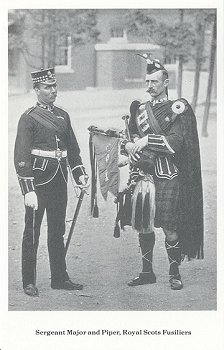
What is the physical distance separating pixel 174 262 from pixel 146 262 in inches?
6.5

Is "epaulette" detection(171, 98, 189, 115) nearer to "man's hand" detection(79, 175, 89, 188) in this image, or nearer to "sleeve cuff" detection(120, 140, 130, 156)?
"sleeve cuff" detection(120, 140, 130, 156)

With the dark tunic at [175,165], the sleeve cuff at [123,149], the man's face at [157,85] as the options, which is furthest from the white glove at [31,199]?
the man's face at [157,85]

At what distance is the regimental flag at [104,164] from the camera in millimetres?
4062

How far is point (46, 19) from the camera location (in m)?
4.16

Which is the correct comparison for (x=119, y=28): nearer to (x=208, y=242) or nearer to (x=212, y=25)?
(x=212, y=25)

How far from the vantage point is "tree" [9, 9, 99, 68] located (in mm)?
4152

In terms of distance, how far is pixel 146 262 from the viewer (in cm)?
407

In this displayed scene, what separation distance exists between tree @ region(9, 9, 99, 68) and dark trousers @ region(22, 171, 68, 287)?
2.60ft

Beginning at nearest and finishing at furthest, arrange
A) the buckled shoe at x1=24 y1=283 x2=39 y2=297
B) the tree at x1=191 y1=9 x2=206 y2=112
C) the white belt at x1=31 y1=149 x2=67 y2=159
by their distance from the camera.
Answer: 1. the white belt at x1=31 y1=149 x2=67 y2=159
2. the buckled shoe at x1=24 y1=283 x2=39 y2=297
3. the tree at x1=191 y1=9 x2=206 y2=112

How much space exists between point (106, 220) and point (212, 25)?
4.40 ft

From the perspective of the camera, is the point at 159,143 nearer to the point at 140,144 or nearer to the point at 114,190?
the point at 140,144

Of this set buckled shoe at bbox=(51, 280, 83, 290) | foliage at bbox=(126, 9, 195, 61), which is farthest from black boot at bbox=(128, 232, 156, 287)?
foliage at bbox=(126, 9, 195, 61)

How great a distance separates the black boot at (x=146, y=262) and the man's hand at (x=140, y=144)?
508 millimetres
